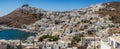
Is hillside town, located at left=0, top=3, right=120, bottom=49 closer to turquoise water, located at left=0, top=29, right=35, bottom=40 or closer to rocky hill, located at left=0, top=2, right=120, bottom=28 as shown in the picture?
rocky hill, located at left=0, top=2, right=120, bottom=28

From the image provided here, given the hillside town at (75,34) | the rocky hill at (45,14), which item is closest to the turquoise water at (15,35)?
the hillside town at (75,34)

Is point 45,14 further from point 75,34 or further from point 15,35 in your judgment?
point 75,34

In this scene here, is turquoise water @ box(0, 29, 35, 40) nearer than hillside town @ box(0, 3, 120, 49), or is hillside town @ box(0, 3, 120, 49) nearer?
hillside town @ box(0, 3, 120, 49)

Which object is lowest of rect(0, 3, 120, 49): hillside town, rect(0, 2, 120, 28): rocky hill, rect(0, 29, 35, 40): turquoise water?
rect(0, 29, 35, 40): turquoise water

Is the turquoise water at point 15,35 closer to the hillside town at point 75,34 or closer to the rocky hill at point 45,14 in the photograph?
the hillside town at point 75,34

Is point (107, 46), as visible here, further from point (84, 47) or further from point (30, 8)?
point (30, 8)

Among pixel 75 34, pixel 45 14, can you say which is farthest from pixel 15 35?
pixel 75 34

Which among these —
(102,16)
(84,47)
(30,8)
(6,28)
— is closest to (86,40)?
(84,47)

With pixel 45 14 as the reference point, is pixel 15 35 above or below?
below

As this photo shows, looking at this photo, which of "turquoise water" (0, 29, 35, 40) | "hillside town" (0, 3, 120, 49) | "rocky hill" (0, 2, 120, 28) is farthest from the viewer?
"rocky hill" (0, 2, 120, 28)

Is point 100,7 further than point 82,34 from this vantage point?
Yes

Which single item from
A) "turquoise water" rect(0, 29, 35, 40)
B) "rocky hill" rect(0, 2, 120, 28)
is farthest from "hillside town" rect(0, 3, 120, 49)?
"turquoise water" rect(0, 29, 35, 40)
